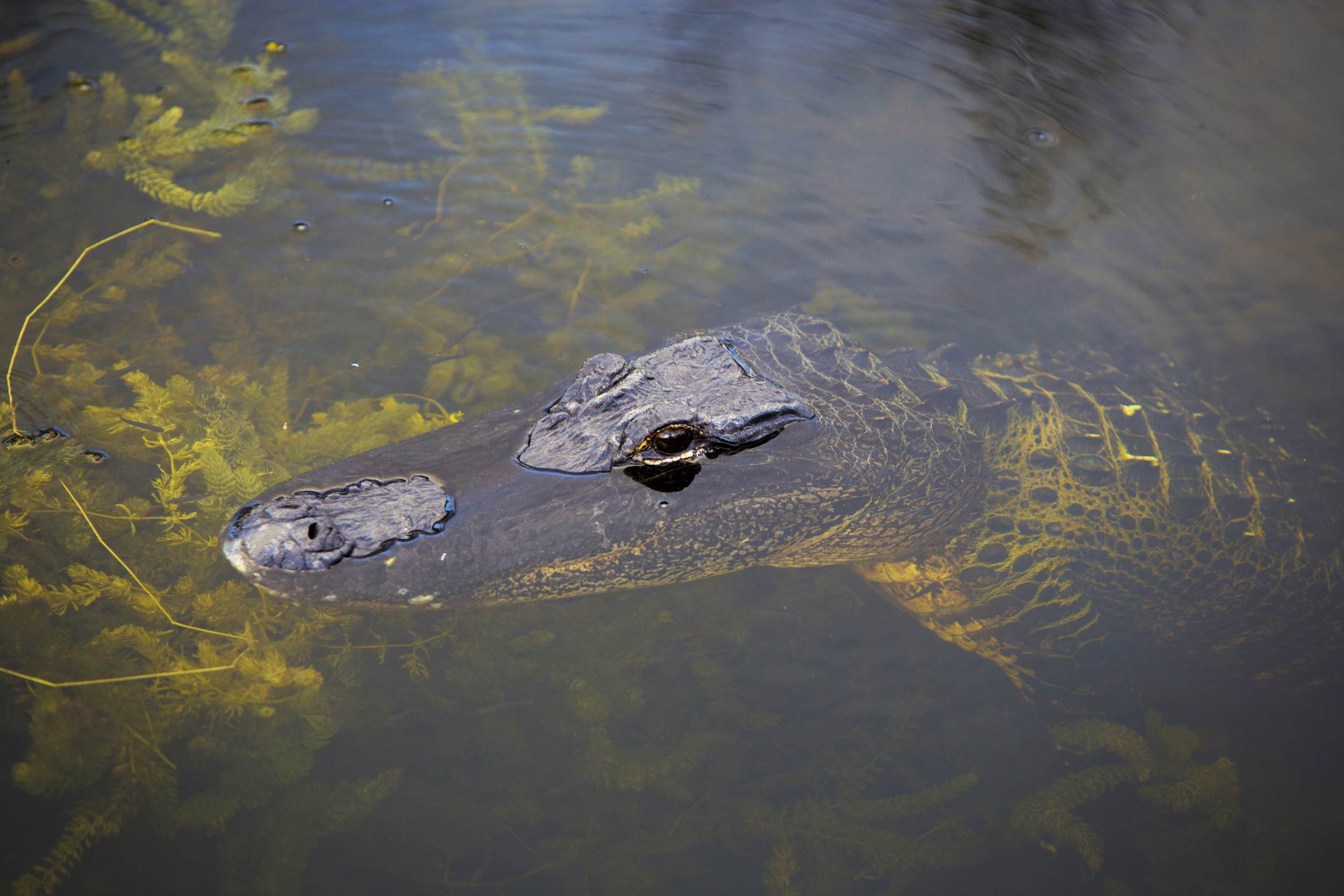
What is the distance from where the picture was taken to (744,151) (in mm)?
5387

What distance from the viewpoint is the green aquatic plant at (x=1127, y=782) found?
2.98m

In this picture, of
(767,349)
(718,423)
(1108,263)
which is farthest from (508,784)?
(1108,263)

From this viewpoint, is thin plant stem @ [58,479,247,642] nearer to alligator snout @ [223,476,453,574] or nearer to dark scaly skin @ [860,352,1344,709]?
alligator snout @ [223,476,453,574]

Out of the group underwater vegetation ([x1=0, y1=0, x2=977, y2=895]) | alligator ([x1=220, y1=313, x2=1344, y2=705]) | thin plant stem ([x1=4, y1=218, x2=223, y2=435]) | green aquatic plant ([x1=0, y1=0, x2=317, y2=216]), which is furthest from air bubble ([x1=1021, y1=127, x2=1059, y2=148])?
thin plant stem ([x1=4, y1=218, x2=223, y2=435])

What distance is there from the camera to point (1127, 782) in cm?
311

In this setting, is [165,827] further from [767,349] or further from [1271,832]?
[1271,832]

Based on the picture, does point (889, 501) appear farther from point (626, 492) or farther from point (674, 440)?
point (626, 492)

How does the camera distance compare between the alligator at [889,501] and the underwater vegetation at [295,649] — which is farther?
the alligator at [889,501]

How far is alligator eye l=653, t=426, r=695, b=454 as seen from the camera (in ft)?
10.3

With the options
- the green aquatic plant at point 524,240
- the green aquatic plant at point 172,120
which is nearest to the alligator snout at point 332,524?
the green aquatic plant at point 524,240

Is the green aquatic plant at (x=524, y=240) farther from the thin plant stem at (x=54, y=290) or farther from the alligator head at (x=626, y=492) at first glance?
the thin plant stem at (x=54, y=290)

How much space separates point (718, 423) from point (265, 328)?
2714mm

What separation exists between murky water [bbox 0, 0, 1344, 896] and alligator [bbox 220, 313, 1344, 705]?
26 centimetres

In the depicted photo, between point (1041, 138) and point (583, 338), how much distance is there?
14.3 feet
